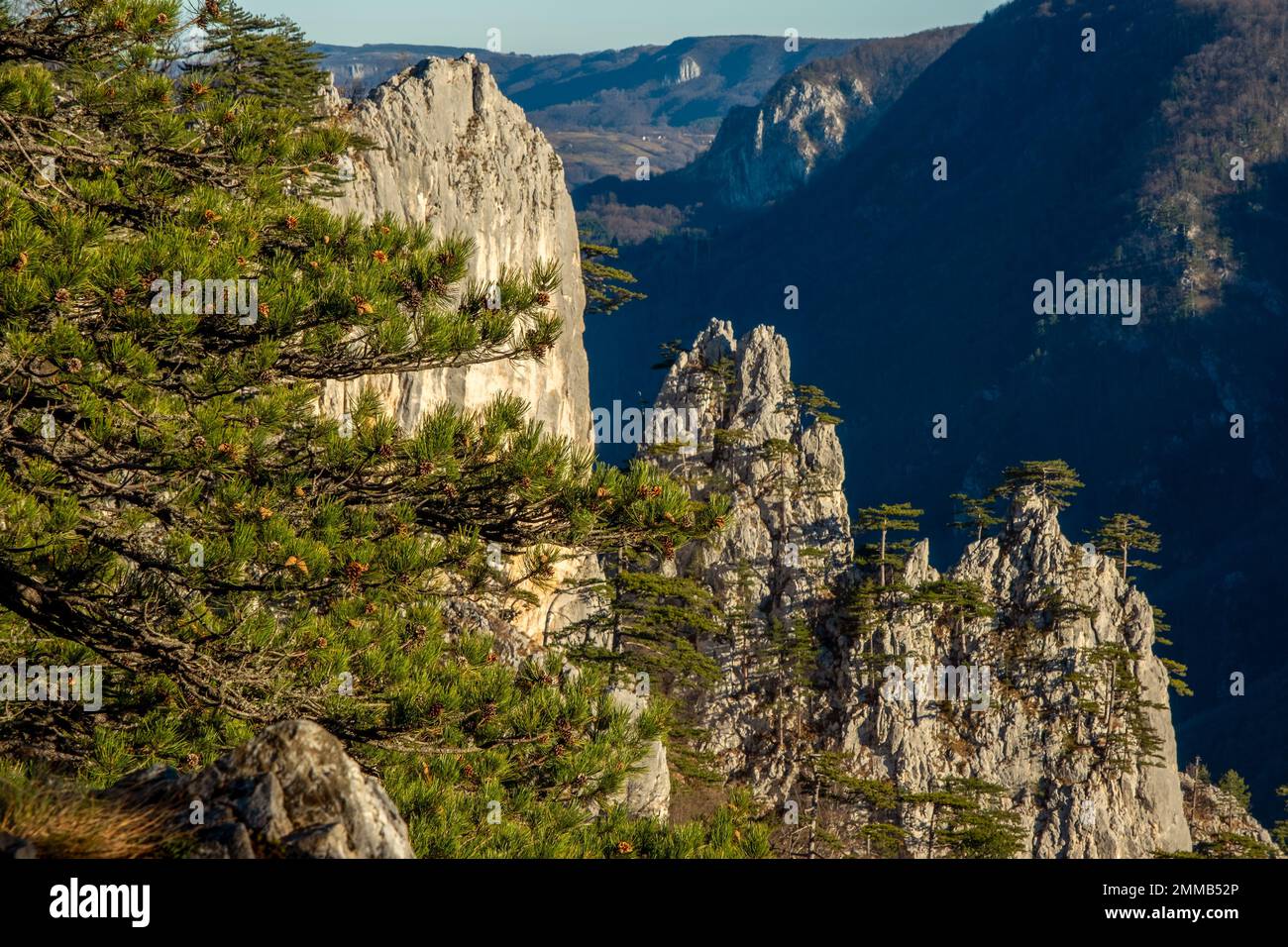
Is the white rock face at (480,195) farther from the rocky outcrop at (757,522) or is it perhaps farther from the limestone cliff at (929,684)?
the limestone cliff at (929,684)

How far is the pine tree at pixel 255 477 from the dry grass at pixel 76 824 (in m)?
2.13

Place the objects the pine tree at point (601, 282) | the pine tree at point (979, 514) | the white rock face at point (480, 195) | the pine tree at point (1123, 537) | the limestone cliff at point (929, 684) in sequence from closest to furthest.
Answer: the white rock face at point (480, 195) < the limestone cliff at point (929, 684) < the pine tree at point (979, 514) < the pine tree at point (1123, 537) < the pine tree at point (601, 282)

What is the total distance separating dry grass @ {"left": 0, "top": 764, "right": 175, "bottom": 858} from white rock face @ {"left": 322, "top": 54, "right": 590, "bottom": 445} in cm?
3932

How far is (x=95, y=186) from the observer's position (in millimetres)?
8828

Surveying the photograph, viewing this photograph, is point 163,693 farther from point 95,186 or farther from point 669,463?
point 669,463

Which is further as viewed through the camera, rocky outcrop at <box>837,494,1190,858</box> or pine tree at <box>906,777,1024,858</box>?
rocky outcrop at <box>837,494,1190,858</box>

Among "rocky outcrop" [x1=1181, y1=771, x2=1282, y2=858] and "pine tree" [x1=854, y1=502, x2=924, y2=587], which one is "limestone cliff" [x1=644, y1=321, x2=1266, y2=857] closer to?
"pine tree" [x1=854, y1=502, x2=924, y2=587]

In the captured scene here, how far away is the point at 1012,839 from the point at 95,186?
137ft

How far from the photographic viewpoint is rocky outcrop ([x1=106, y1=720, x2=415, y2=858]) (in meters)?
5.94

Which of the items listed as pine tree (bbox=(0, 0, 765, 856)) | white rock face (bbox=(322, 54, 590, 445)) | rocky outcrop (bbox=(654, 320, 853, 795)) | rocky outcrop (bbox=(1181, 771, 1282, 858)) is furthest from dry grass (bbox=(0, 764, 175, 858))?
rocky outcrop (bbox=(1181, 771, 1282, 858))

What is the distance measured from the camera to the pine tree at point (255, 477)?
7.97 metres

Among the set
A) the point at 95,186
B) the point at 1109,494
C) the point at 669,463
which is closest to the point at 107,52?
the point at 95,186

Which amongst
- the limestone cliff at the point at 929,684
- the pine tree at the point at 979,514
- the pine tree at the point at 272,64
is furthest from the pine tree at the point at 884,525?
the pine tree at the point at 272,64

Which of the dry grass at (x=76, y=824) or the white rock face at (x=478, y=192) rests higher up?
the white rock face at (x=478, y=192)
